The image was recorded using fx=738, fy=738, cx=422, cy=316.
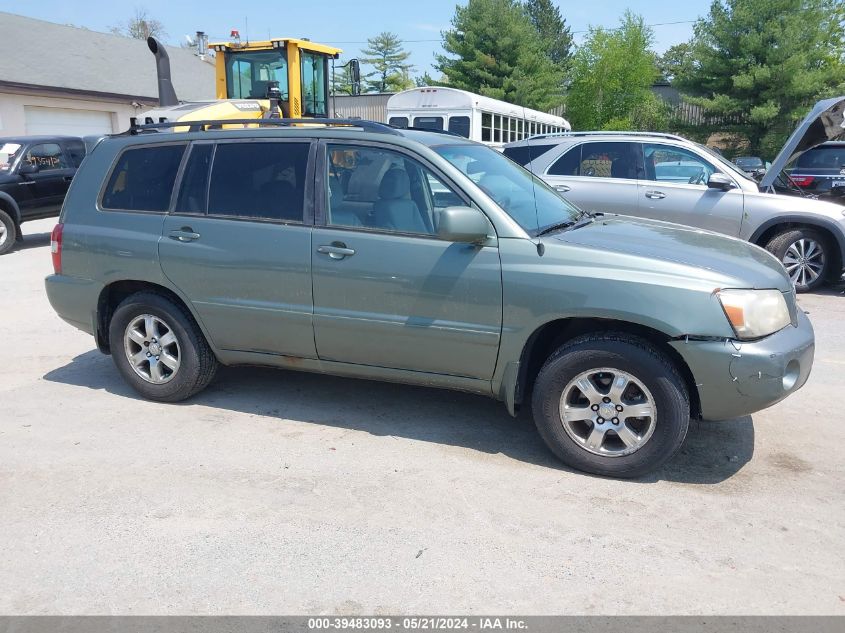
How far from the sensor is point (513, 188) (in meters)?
4.74

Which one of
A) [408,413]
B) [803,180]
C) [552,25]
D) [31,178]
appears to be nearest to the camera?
[408,413]

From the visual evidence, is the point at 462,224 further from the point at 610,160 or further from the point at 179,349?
the point at 610,160

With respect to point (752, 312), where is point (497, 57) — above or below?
above

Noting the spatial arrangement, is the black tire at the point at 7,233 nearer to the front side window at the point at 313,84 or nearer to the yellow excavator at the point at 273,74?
the yellow excavator at the point at 273,74

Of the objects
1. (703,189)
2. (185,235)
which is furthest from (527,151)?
(185,235)

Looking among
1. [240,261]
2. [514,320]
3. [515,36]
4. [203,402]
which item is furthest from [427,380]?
[515,36]

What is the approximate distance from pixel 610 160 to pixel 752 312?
576 cm

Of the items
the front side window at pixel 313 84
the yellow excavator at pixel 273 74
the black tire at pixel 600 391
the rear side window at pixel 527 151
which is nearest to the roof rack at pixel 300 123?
the black tire at pixel 600 391

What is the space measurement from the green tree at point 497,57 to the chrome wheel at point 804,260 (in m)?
27.5

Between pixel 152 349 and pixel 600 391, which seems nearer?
pixel 600 391

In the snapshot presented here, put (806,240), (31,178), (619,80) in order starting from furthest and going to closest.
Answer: (619,80) → (31,178) → (806,240)

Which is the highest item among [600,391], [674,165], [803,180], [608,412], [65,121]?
A: [65,121]

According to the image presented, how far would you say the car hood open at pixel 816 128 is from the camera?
8828 mm

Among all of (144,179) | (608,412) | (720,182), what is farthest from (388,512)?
(720,182)
